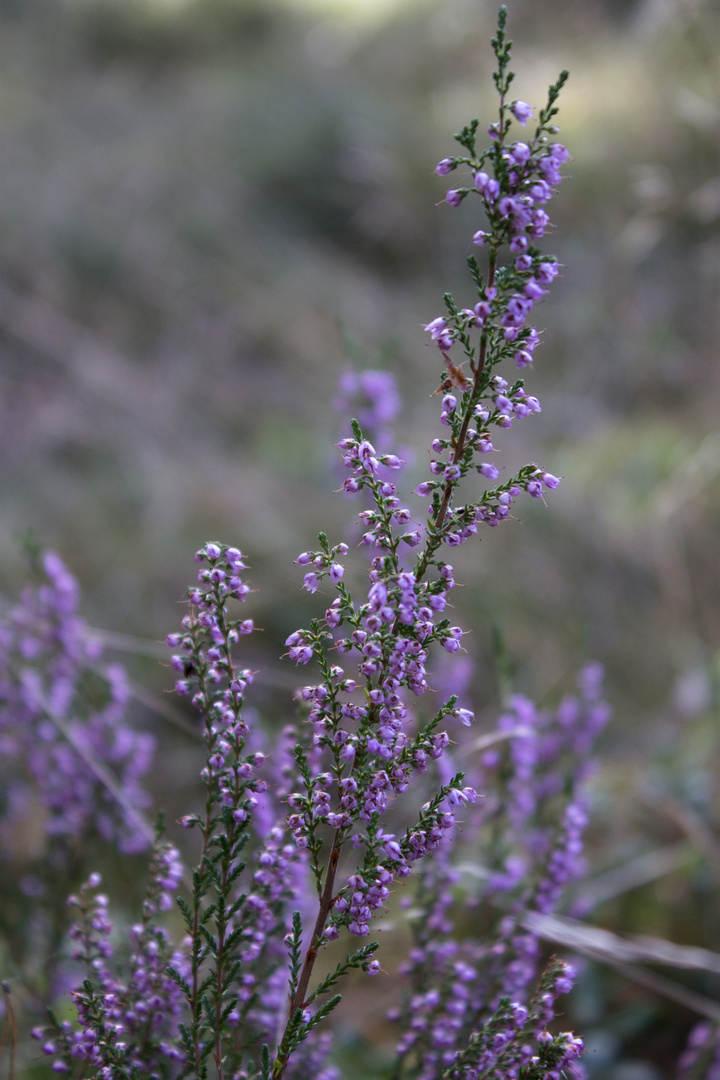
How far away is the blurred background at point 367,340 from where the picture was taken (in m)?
4.05

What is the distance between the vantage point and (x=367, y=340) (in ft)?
29.2

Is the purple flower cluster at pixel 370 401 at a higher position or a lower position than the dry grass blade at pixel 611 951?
higher

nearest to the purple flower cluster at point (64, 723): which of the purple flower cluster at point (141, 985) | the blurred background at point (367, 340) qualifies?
the blurred background at point (367, 340)

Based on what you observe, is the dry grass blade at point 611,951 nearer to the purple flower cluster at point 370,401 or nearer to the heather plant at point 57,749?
the heather plant at point 57,749

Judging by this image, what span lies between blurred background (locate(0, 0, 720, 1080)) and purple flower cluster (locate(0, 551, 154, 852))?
0.84ft

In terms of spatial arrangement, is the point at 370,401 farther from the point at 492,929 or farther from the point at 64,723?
the point at 492,929

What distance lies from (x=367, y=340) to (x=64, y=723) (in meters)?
6.89

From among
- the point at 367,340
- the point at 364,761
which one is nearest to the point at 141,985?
the point at 364,761

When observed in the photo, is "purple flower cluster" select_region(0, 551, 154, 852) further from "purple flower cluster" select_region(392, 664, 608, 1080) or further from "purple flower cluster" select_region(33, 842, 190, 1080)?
"purple flower cluster" select_region(392, 664, 608, 1080)

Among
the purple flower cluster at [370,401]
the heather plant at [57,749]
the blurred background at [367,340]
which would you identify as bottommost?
the heather plant at [57,749]

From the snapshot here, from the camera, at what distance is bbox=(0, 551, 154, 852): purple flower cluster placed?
248cm

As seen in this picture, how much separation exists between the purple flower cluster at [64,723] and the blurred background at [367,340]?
26 centimetres

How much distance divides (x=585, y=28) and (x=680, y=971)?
12.4 metres

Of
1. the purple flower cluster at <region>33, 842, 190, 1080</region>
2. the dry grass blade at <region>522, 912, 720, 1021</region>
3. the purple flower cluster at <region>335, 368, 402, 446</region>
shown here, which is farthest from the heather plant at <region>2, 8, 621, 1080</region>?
the purple flower cluster at <region>335, 368, 402, 446</region>
